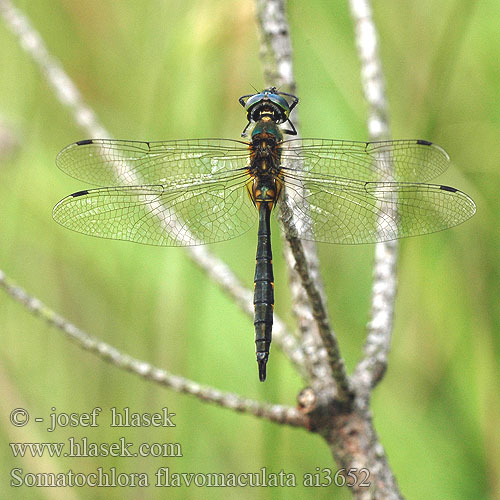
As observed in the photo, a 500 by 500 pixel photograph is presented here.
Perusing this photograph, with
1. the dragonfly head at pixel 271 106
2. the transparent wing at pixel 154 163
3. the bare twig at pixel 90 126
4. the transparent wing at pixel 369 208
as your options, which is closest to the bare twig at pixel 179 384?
the bare twig at pixel 90 126

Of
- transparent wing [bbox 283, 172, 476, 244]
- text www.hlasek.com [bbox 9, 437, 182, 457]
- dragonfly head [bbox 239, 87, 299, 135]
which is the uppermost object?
dragonfly head [bbox 239, 87, 299, 135]

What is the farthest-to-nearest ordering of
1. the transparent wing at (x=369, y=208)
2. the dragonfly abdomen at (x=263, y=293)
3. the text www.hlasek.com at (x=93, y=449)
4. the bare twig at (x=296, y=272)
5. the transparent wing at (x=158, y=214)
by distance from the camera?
1. the text www.hlasek.com at (x=93, y=449)
2. the transparent wing at (x=158, y=214)
3. the transparent wing at (x=369, y=208)
4. the dragonfly abdomen at (x=263, y=293)
5. the bare twig at (x=296, y=272)

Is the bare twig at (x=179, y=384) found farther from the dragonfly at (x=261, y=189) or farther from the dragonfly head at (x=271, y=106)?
the dragonfly head at (x=271, y=106)

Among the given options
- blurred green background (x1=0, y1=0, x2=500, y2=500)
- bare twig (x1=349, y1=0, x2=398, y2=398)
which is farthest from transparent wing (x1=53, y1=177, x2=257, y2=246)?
bare twig (x1=349, y1=0, x2=398, y2=398)

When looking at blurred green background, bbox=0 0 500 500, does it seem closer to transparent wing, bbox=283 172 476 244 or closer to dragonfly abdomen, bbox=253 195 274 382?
dragonfly abdomen, bbox=253 195 274 382

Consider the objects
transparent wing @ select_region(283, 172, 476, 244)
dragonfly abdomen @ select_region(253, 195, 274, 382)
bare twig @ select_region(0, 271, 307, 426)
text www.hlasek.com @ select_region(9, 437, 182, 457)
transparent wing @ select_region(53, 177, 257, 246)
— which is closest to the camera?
bare twig @ select_region(0, 271, 307, 426)

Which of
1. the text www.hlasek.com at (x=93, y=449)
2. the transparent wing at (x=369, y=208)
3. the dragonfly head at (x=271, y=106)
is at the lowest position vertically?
the text www.hlasek.com at (x=93, y=449)

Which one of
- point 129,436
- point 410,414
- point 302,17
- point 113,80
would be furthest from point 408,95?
point 129,436
